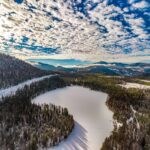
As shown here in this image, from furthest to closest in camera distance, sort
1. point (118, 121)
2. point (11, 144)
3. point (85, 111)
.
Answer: point (85, 111), point (118, 121), point (11, 144)

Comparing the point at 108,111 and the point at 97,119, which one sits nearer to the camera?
the point at 97,119

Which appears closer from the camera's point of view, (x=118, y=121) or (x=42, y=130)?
(x=42, y=130)

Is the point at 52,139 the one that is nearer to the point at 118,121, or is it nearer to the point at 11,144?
the point at 11,144

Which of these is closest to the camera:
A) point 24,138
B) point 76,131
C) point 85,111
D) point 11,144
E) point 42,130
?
point 11,144

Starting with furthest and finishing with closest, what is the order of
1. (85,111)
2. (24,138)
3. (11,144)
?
(85,111), (24,138), (11,144)

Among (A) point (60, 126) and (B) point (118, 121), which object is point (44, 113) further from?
(B) point (118, 121)

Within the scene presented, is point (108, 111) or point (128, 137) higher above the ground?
point (128, 137)

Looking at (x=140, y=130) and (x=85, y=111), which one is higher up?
(x=140, y=130)

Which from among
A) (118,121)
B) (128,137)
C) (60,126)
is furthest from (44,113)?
(128,137)

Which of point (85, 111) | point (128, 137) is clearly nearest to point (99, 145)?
point (128, 137)
